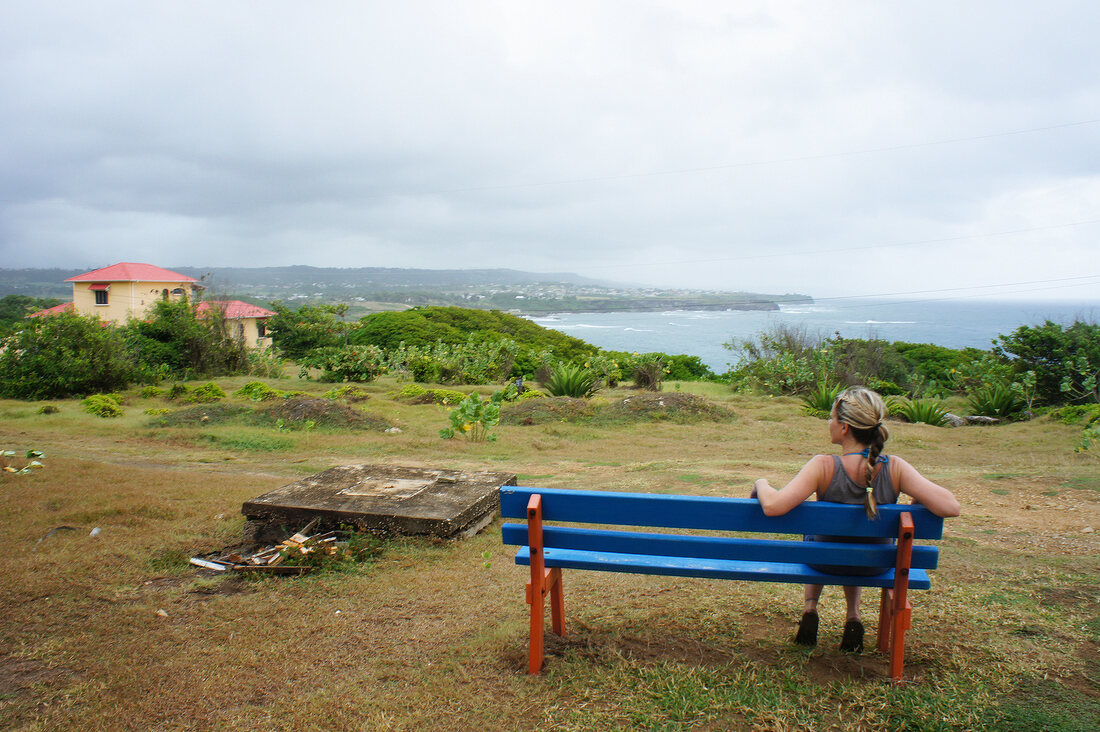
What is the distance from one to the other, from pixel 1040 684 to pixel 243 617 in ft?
10.6

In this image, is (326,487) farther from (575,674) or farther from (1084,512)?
(1084,512)

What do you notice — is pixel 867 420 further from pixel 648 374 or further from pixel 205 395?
pixel 648 374

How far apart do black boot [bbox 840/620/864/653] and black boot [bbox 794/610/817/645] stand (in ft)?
0.38

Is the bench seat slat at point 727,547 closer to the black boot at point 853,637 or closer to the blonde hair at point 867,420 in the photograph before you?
the blonde hair at point 867,420

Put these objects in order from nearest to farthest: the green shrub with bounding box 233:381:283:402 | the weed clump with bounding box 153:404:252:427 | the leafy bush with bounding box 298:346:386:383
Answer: the weed clump with bounding box 153:404:252:427, the green shrub with bounding box 233:381:283:402, the leafy bush with bounding box 298:346:386:383

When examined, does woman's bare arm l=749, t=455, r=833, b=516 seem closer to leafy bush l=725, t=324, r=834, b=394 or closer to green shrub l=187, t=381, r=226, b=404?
green shrub l=187, t=381, r=226, b=404

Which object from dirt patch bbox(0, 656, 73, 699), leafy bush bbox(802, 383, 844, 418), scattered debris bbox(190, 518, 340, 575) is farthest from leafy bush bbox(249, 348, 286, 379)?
dirt patch bbox(0, 656, 73, 699)

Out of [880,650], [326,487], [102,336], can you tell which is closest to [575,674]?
[880,650]

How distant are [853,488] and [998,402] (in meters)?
13.1

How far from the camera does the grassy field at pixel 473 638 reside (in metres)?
2.29

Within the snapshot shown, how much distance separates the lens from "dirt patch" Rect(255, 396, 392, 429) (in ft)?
35.2

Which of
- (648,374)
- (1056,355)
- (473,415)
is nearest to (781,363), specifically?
(648,374)

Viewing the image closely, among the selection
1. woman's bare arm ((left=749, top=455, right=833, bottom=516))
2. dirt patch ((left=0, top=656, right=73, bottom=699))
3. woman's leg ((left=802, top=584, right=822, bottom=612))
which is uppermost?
woman's bare arm ((left=749, top=455, right=833, bottom=516))

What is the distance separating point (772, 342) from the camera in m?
20.5
